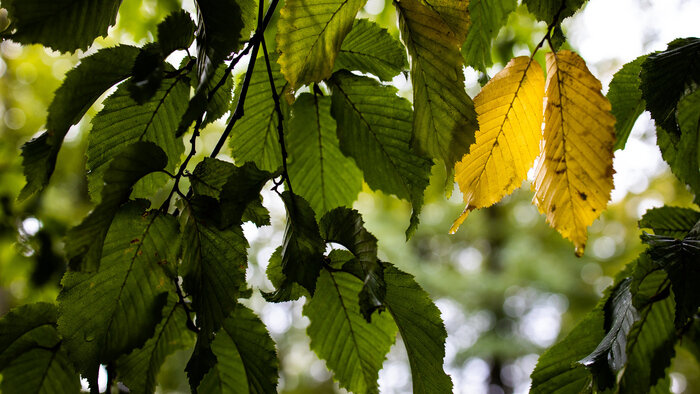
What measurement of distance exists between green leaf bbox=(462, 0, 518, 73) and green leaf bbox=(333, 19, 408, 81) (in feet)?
0.24

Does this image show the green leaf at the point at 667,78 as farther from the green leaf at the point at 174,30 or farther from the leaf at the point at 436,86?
the green leaf at the point at 174,30

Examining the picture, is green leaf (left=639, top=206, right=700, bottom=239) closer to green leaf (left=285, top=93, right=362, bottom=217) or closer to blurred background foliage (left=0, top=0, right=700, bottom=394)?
green leaf (left=285, top=93, right=362, bottom=217)

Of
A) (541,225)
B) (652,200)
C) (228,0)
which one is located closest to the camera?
(228,0)

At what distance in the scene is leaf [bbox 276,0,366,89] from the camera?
14.8 inches

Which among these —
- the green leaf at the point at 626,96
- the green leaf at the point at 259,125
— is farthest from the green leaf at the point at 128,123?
the green leaf at the point at 626,96

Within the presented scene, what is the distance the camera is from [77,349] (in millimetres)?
354

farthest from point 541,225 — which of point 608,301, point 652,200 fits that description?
point 608,301

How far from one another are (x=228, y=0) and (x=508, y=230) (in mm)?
6558

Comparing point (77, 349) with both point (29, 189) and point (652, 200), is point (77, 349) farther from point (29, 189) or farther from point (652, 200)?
point (652, 200)

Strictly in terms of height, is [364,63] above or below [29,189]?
above

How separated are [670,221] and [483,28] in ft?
0.96

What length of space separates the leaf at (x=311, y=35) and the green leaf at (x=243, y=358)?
21cm

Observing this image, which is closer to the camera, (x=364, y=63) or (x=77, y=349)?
(x=77, y=349)

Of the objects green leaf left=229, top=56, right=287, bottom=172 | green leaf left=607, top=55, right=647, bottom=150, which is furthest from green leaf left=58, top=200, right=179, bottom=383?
green leaf left=607, top=55, right=647, bottom=150
